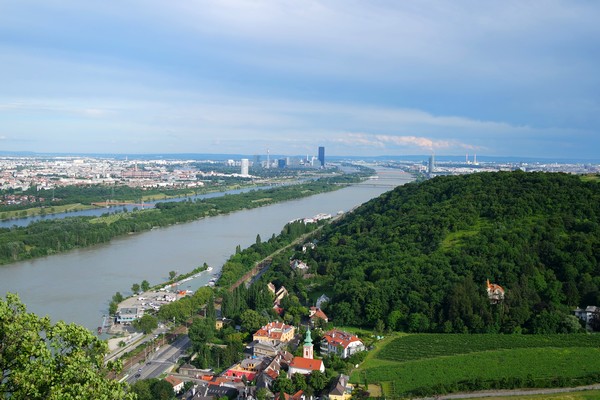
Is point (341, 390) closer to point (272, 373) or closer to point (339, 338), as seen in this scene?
point (272, 373)

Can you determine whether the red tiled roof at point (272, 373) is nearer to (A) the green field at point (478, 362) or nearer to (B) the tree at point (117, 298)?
(A) the green field at point (478, 362)

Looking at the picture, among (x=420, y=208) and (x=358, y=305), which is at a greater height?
(x=420, y=208)

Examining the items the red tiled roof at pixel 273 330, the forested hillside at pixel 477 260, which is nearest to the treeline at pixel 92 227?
the forested hillside at pixel 477 260

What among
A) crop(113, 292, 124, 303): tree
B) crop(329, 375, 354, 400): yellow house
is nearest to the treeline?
crop(113, 292, 124, 303): tree

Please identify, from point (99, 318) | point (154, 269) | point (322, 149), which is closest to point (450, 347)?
point (99, 318)

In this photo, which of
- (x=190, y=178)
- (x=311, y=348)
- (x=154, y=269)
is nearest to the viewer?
(x=311, y=348)

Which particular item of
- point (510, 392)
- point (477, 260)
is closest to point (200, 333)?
point (510, 392)

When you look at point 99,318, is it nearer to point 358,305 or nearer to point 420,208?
point 358,305
